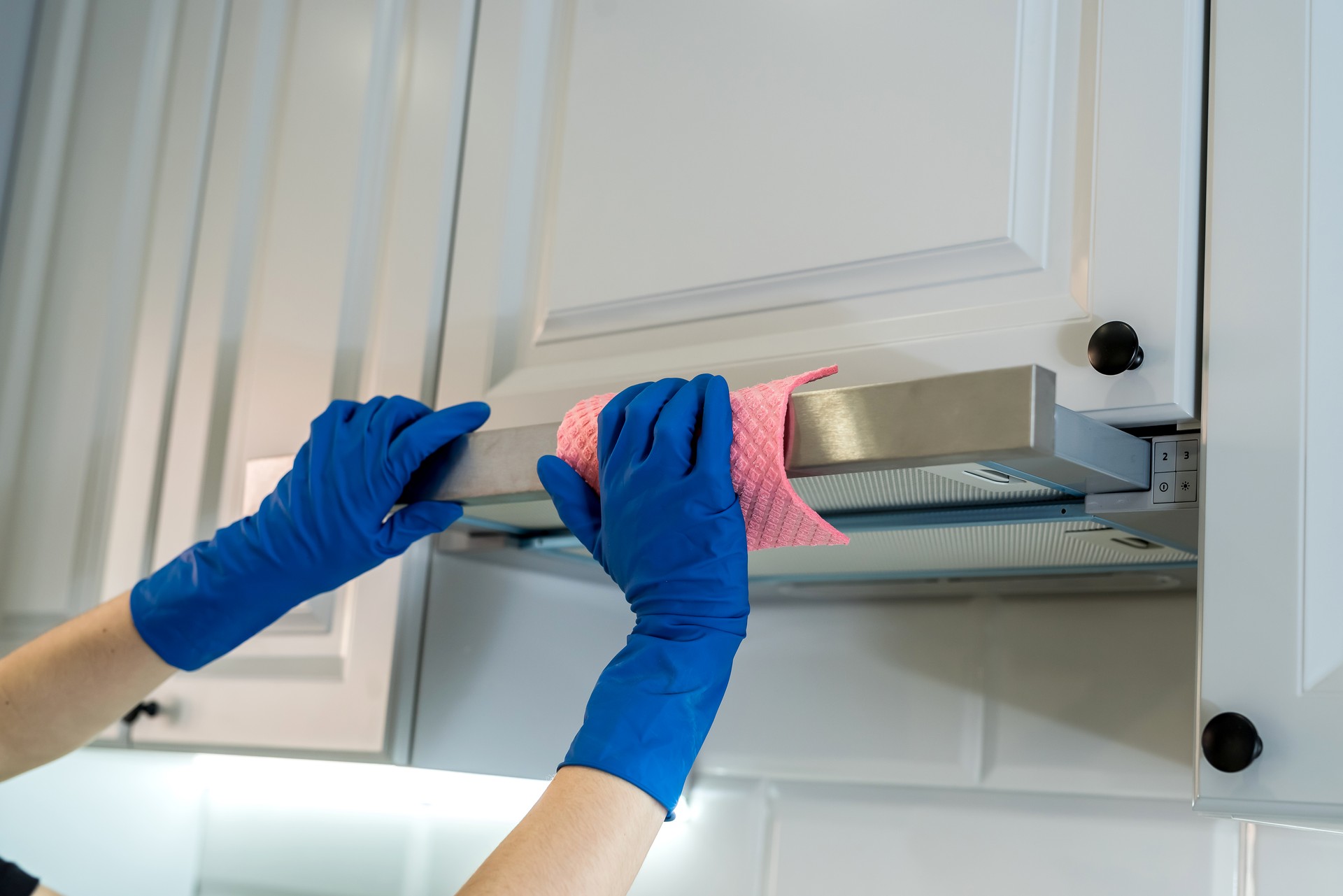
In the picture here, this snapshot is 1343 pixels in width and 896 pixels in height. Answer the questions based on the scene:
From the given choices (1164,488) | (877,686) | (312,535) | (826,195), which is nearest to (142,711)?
(312,535)

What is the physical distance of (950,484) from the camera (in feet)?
2.25

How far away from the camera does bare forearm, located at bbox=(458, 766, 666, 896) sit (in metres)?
0.58

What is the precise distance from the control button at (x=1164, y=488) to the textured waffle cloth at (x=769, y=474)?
7.8 inches

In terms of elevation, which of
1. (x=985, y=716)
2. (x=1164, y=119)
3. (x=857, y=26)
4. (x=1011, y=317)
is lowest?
(x=985, y=716)

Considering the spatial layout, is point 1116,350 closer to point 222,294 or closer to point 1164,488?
point 1164,488

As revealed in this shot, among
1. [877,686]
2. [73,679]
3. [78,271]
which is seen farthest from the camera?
[78,271]

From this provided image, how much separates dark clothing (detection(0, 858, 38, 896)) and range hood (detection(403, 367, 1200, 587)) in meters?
0.48

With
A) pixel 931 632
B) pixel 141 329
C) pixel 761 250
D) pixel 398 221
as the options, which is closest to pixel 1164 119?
pixel 761 250

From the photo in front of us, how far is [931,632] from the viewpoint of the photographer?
1074 millimetres

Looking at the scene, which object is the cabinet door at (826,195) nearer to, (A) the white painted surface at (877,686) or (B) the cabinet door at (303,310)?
(B) the cabinet door at (303,310)

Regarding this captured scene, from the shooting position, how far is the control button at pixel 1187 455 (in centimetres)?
68

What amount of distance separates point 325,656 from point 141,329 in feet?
1.62

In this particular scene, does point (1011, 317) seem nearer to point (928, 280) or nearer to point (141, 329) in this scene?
point (928, 280)

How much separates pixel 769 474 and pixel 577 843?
0.22m
